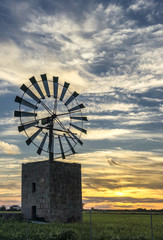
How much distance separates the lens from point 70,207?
3038 cm

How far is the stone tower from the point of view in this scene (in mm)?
28516

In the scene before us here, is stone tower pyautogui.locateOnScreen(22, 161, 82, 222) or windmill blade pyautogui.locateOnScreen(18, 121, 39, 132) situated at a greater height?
windmill blade pyautogui.locateOnScreen(18, 121, 39, 132)

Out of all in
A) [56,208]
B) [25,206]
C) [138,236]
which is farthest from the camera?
[25,206]

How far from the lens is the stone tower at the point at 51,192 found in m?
28.5

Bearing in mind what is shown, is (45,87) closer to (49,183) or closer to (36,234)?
(49,183)

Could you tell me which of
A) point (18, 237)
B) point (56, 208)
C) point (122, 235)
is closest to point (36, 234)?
point (18, 237)

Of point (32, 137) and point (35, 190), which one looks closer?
point (32, 137)

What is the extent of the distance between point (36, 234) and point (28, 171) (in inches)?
463

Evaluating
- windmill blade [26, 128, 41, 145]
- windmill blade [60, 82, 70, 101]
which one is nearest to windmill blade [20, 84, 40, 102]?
windmill blade [60, 82, 70, 101]

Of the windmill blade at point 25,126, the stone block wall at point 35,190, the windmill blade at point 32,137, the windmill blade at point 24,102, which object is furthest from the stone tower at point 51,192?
the windmill blade at point 24,102

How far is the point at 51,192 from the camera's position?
28531 millimetres

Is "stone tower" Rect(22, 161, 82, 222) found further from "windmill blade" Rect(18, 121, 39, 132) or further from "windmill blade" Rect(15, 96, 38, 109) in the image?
"windmill blade" Rect(15, 96, 38, 109)

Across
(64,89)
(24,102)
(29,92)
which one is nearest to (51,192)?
(24,102)

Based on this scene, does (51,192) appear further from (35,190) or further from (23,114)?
(23,114)
